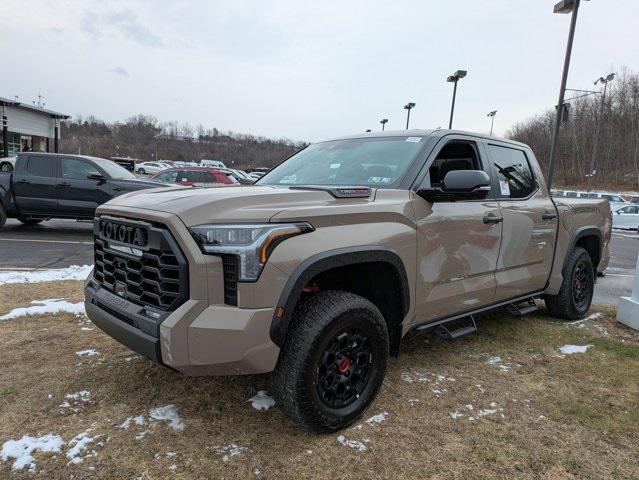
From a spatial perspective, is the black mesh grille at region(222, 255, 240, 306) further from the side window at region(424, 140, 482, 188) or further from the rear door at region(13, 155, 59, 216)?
the rear door at region(13, 155, 59, 216)

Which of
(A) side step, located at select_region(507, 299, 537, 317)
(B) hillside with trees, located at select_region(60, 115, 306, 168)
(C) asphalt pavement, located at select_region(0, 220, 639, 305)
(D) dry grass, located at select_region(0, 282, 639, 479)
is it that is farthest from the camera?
(B) hillside with trees, located at select_region(60, 115, 306, 168)

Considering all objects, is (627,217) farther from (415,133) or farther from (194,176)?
(415,133)

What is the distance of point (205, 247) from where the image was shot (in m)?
2.32


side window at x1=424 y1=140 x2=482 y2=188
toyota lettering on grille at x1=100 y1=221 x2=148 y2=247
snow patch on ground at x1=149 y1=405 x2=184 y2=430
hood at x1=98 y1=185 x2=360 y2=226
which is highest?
side window at x1=424 y1=140 x2=482 y2=188

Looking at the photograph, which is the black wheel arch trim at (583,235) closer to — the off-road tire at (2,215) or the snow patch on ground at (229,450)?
the snow patch on ground at (229,450)

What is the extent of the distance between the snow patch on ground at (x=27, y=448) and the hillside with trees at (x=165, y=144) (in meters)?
99.6

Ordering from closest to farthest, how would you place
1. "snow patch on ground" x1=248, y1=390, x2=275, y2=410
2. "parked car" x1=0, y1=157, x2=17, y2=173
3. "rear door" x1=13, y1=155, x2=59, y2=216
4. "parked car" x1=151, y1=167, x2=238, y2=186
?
"snow patch on ground" x1=248, y1=390, x2=275, y2=410 < "rear door" x1=13, y1=155, x2=59, y2=216 < "parked car" x1=0, y1=157, x2=17, y2=173 < "parked car" x1=151, y1=167, x2=238, y2=186

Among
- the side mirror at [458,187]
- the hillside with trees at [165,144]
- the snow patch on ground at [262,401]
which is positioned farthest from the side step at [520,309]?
the hillside with trees at [165,144]

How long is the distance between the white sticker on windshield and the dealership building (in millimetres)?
34592

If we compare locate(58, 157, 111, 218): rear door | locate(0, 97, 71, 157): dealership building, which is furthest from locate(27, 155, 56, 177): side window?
locate(0, 97, 71, 157): dealership building

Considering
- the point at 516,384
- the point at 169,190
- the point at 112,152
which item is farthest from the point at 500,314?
the point at 112,152

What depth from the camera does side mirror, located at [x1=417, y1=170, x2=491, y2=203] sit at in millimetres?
3045

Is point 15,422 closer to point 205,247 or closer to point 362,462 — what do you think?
point 205,247

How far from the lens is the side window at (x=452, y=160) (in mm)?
3582
